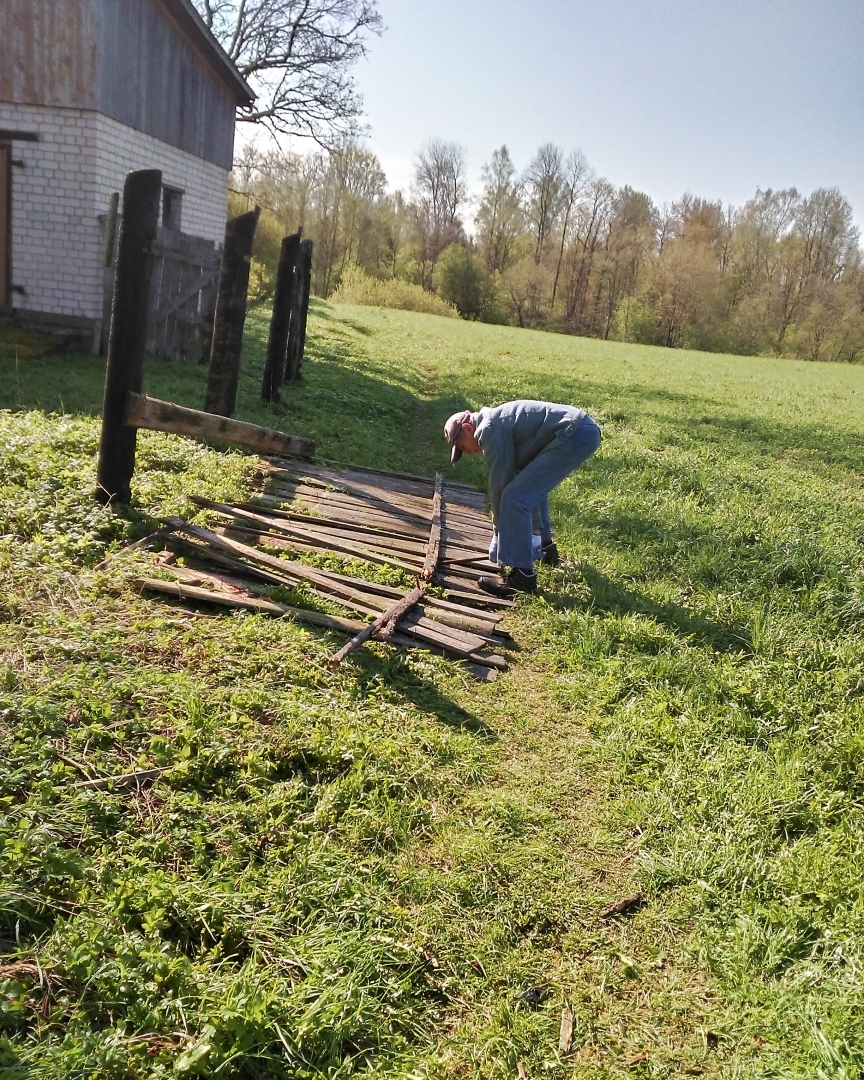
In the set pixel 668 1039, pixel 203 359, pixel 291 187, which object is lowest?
pixel 668 1039

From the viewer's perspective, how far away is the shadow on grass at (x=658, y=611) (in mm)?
5465

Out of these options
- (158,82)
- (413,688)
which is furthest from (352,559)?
(158,82)

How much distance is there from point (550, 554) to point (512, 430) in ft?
4.29

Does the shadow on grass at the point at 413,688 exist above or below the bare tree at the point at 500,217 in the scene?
below

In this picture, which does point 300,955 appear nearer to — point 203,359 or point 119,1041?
point 119,1041

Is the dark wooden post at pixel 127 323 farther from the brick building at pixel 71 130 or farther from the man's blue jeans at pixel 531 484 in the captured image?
the brick building at pixel 71 130

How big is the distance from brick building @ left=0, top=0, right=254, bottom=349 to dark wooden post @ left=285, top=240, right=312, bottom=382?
3248mm

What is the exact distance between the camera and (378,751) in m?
3.61

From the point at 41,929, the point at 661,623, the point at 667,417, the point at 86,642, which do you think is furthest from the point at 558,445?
the point at 667,417

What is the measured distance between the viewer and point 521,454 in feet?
20.4

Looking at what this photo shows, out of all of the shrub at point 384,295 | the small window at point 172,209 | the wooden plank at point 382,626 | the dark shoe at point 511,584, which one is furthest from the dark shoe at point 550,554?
the shrub at point 384,295

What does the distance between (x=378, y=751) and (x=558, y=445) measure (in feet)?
10.5

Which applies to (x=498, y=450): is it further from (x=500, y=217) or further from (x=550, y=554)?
(x=500, y=217)

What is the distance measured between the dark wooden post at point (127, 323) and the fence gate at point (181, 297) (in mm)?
6919
